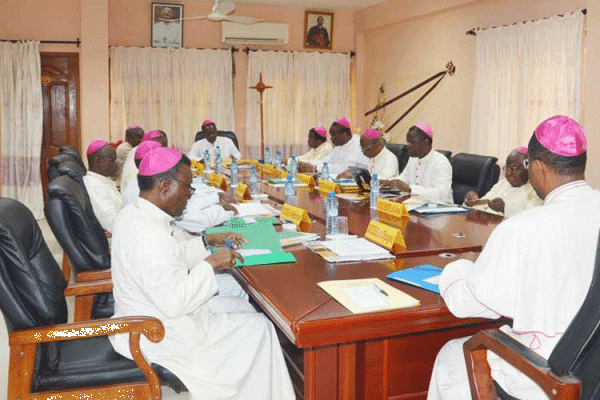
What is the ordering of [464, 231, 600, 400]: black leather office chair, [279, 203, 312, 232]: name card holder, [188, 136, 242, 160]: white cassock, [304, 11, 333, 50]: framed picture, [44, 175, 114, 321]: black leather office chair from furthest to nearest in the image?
[304, 11, 333, 50]: framed picture < [188, 136, 242, 160]: white cassock < [279, 203, 312, 232]: name card holder < [44, 175, 114, 321]: black leather office chair < [464, 231, 600, 400]: black leather office chair

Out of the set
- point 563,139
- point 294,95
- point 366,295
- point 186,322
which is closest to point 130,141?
point 294,95

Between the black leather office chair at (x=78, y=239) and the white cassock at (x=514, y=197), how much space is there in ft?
7.45

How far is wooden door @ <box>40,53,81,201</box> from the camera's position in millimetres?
7367

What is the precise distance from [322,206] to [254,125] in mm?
4899

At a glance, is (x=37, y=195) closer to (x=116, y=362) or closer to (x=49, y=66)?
(x=49, y=66)

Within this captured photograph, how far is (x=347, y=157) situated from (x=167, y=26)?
10.7ft

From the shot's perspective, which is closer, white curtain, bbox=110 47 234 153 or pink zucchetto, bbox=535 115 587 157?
pink zucchetto, bbox=535 115 587 157

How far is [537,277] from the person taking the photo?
57.1 inches

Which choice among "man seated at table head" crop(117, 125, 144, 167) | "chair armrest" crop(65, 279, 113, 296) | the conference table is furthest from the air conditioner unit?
"chair armrest" crop(65, 279, 113, 296)

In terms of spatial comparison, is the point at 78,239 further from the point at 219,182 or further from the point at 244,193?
the point at 219,182

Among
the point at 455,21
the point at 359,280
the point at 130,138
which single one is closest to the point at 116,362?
the point at 359,280

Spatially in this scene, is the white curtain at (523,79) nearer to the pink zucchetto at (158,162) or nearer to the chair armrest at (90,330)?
the pink zucchetto at (158,162)

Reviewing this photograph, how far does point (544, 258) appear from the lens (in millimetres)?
1437

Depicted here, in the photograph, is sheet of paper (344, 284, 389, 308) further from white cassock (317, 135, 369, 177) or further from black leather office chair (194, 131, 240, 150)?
black leather office chair (194, 131, 240, 150)
